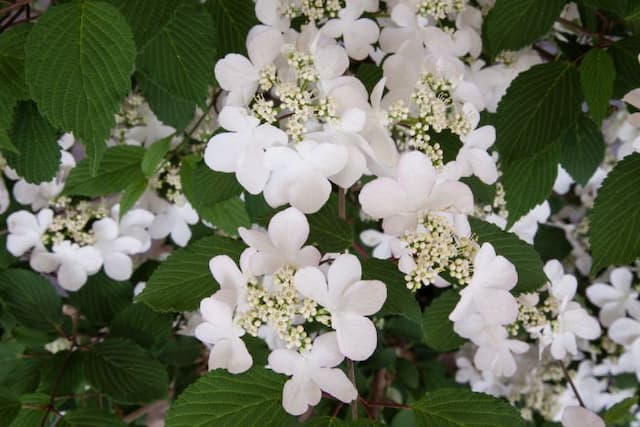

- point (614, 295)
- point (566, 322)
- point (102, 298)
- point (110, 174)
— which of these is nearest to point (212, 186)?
point (110, 174)

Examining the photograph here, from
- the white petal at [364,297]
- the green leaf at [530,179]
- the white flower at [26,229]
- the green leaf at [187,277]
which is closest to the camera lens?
the white petal at [364,297]

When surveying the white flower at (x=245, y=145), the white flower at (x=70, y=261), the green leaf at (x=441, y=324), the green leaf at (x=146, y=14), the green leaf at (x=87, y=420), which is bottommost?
the green leaf at (x=87, y=420)

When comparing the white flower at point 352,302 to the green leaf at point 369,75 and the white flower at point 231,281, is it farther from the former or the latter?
the green leaf at point 369,75

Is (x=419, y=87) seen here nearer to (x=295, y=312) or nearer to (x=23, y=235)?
(x=295, y=312)

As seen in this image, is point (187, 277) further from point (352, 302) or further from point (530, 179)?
point (530, 179)

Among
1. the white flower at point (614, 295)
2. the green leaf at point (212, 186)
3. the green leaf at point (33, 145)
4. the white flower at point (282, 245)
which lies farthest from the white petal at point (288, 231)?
the white flower at point (614, 295)

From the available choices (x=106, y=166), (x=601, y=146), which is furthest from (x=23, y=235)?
(x=601, y=146)
